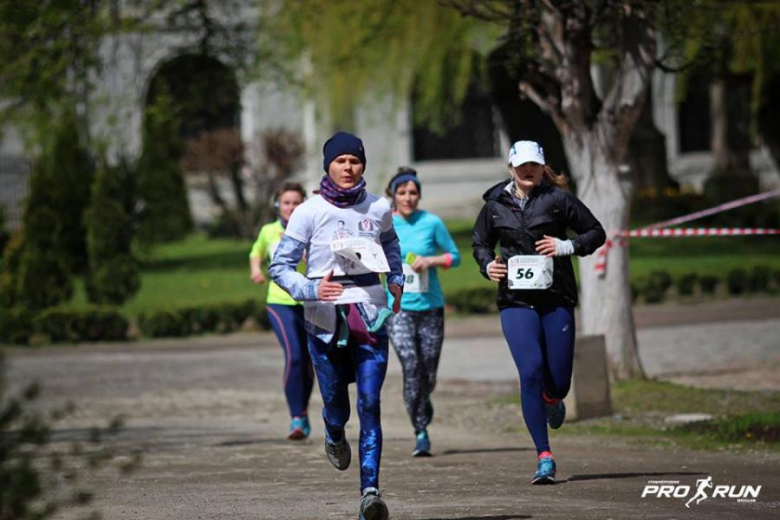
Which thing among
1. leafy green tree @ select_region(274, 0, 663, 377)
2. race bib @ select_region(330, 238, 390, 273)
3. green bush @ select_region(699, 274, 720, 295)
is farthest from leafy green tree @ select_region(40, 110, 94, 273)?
race bib @ select_region(330, 238, 390, 273)

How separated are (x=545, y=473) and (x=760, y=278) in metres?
15.9

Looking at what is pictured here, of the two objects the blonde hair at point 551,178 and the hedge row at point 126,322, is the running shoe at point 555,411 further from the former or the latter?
the hedge row at point 126,322

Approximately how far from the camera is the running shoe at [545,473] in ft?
28.5

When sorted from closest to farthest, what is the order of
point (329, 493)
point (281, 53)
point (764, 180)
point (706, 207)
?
point (329, 493) → point (281, 53) → point (706, 207) → point (764, 180)

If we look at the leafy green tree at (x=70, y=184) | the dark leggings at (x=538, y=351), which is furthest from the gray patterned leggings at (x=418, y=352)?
→ the leafy green tree at (x=70, y=184)

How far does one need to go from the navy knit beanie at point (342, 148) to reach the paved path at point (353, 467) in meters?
1.79

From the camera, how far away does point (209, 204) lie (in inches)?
1617

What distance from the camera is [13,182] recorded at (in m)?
35.7

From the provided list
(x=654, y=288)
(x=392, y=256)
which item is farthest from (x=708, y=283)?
(x=392, y=256)

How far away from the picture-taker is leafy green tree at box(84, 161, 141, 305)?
24641mm

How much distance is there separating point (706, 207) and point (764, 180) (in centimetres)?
979

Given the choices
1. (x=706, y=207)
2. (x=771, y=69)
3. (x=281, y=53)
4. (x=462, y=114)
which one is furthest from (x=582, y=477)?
(x=462, y=114)

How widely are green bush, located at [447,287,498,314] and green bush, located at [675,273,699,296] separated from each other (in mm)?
2931

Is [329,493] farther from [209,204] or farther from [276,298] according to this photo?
[209,204]
